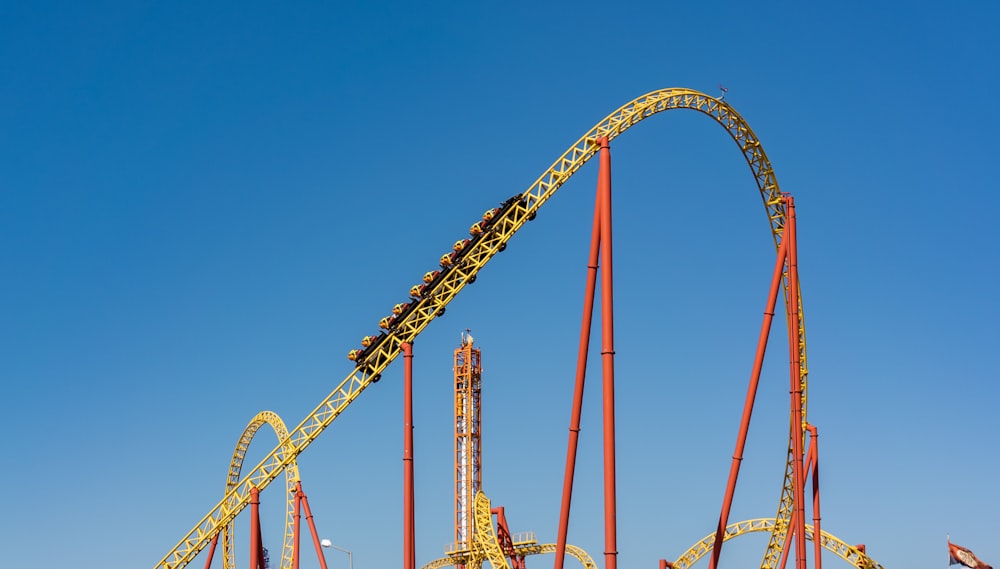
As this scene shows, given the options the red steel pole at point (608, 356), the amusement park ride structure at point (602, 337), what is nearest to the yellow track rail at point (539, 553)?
the amusement park ride structure at point (602, 337)

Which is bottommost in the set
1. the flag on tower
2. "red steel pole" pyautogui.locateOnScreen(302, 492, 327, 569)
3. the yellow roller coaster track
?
the flag on tower

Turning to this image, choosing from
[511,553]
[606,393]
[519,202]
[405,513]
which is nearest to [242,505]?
[405,513]

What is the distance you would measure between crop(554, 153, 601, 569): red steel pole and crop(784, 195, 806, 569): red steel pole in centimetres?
757

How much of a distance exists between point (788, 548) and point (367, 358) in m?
15.1

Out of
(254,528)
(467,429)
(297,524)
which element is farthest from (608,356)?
(467,429)

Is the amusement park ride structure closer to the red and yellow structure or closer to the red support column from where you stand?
the red support column

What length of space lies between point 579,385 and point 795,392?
8.04 meters

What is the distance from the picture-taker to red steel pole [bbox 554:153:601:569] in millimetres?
30141

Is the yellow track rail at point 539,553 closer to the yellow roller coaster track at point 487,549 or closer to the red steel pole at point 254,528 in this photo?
the yellow roller coaster track at point 487,549

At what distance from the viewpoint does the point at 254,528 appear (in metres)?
38.0

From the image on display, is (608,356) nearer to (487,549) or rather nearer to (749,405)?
(749,405)

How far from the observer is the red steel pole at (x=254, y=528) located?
37375mm

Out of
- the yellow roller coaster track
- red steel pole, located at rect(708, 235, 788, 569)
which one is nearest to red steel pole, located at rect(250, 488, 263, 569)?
red steel pole, located at rect(708, 235, 788, 569)

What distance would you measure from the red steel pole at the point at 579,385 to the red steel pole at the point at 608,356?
0.44 metres
